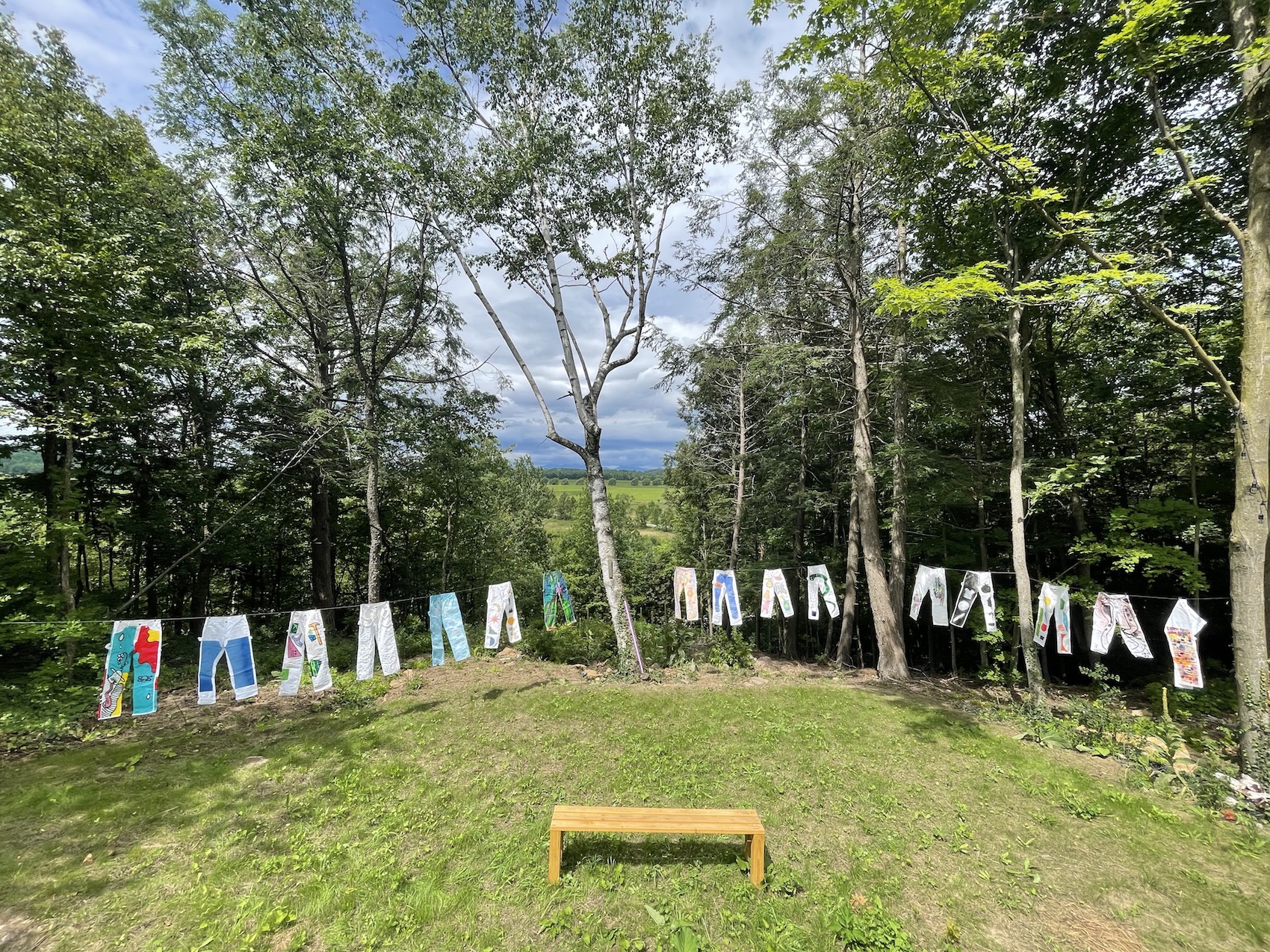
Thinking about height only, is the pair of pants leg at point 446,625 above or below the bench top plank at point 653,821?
above

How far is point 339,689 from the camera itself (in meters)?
8.37

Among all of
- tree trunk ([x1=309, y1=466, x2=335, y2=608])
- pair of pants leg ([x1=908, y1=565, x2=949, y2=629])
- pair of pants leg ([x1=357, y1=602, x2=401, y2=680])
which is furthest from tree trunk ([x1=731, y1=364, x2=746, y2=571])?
tree trunk ([x1=309, y1=466, x2=335, y2=608])

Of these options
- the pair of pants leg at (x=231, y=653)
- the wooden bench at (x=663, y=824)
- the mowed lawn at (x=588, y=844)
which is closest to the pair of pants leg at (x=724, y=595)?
the mowed lawn at (x=588, y=844)

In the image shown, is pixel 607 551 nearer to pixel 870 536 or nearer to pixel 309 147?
pixel 870 536

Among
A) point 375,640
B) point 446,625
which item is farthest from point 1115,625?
point 375,640

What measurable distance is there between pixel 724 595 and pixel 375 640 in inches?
265

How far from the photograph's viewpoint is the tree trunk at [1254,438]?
5.18 metres

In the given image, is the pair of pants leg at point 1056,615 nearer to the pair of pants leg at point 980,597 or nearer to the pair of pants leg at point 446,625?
the pair of pants leg at point 980,597

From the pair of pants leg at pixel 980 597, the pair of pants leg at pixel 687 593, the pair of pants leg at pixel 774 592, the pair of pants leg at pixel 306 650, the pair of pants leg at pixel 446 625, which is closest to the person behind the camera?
the pair of pants leg at pixel 306 650

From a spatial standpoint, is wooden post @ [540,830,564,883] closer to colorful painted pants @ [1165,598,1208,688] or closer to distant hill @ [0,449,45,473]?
colorful painted pants @ [1165,598,1208,688]

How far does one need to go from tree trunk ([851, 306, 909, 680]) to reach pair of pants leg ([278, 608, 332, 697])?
10.00m

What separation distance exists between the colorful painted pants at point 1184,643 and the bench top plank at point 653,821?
281 inches

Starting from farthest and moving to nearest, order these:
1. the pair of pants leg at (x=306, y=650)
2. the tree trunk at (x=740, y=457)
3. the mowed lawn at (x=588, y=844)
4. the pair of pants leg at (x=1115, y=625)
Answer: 1. the tree trunk at (x=740, y=457)
2. the pair of pants leg at (x=1115, y=625)
3. the pair of pants leg at (x=306, y=650)
4. the mowed lawn at (x=588, y=844)

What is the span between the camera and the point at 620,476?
358 feet
